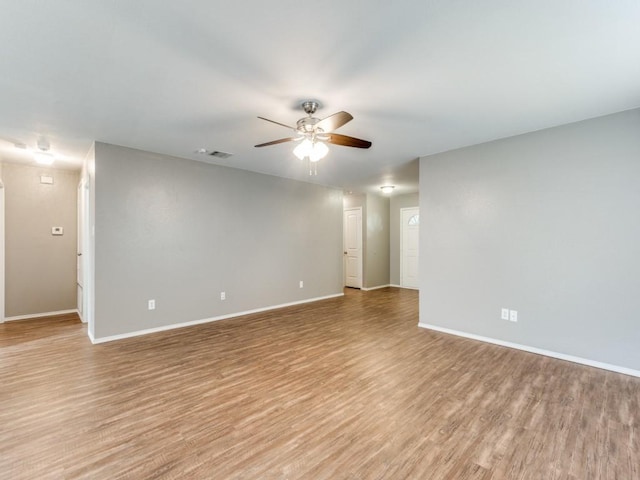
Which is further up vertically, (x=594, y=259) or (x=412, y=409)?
(x=594, y=259)

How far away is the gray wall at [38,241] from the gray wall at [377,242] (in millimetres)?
6072

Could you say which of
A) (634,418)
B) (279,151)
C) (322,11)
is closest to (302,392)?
(634,418)

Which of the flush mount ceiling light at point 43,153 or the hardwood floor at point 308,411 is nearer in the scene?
the hardwood floor at point 308,411

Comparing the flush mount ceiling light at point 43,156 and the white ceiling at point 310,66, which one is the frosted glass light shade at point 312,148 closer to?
the white ceiling at point 310,66

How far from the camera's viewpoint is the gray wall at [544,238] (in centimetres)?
289

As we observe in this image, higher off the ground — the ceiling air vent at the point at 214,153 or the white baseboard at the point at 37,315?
the ceiling air vent at the point at 214,153

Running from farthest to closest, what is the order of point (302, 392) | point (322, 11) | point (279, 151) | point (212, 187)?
1. point (212, 187)
2. point (279, 151)
3. point (302, 392)
4. point (322, 11)

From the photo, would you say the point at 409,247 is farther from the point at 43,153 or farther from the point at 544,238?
the point at 43,153

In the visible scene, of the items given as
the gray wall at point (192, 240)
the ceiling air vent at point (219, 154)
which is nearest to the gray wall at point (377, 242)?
the gray wall at point (192, 240)

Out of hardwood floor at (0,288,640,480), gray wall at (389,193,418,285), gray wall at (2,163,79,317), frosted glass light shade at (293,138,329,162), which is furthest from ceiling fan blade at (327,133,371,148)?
gray wall at (389,193,418,285)

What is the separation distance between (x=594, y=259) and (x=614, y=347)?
34.5 inches

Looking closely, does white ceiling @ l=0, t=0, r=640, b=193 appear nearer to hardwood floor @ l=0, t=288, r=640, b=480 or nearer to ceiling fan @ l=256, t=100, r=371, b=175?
ceiling fan @ l=256, t=100, r=371, b=175

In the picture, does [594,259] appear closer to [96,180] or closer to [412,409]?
[412,409]

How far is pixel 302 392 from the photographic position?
8.28 feet
